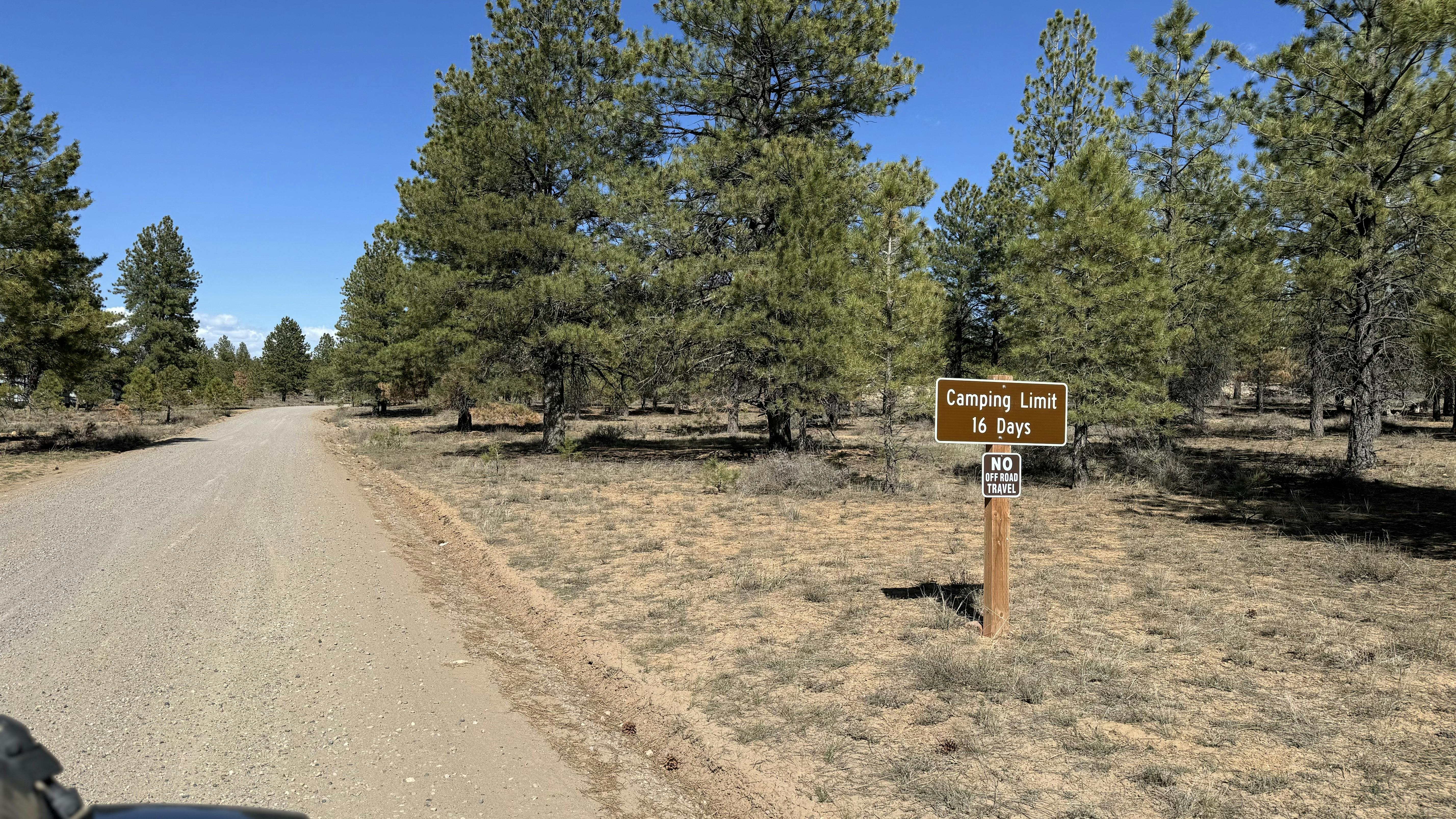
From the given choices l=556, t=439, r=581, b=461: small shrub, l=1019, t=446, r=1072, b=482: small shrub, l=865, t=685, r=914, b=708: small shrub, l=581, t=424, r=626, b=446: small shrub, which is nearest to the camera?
l=865, t=685, r=914, b=708: small shrub

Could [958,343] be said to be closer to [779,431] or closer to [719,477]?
[779,431]

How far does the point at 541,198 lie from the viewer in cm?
2022

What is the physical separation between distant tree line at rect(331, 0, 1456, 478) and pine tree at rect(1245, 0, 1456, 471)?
0.07m

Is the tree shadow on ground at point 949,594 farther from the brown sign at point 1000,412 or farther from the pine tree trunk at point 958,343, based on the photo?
the pine tree trunk at point 958,343

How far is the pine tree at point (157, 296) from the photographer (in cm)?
5478

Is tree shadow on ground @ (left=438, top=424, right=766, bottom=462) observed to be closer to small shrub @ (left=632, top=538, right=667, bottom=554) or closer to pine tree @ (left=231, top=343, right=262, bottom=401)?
small shrub @ (left=632, top=538, right=667, bottom=554)

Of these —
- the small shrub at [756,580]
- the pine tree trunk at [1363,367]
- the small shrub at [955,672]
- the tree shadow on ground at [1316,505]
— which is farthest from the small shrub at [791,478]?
the pine tree trunk at [1363,367]

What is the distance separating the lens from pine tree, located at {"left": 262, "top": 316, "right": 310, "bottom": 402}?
91.5m

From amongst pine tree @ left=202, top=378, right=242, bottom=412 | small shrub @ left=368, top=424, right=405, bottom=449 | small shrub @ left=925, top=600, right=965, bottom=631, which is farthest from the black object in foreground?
pine tree @ left=202, top=378, right=242, bottom=412

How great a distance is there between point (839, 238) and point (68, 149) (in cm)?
2461

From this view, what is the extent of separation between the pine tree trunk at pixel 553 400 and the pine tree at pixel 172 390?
93.5 ft

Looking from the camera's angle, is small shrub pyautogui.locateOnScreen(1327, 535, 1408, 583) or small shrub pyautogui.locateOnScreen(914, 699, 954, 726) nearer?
small shrub pyautogui.locateOnScreen(914, 699, 954, 726)

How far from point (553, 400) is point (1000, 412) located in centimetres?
1821

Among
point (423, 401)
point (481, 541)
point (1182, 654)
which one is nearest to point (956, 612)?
point (1182, 654)
